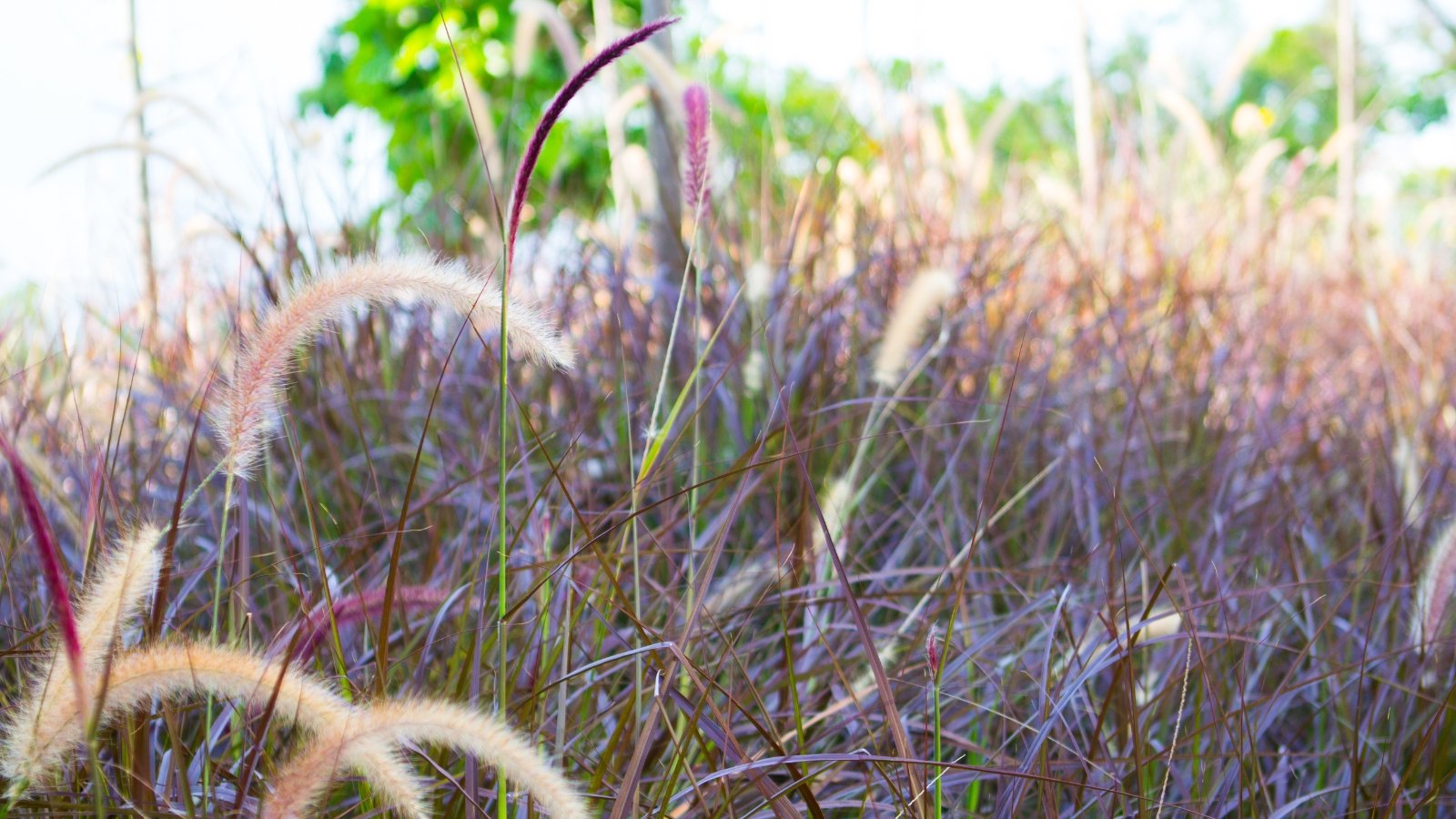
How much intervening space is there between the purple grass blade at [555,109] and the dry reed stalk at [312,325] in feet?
0.28

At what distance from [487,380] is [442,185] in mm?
1008

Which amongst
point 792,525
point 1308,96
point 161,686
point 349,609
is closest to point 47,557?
point 161,686

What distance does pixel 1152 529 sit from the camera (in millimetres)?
1810

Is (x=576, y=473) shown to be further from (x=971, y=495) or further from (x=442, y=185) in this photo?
(x=442, y=185)

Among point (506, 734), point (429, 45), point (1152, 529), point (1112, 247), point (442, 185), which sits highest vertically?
point (429, 45)

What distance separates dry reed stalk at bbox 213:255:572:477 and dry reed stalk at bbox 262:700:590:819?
24 centimetres

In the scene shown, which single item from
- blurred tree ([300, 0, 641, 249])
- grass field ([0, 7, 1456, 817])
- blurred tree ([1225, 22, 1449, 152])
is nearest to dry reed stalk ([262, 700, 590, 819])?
grass field ([0, 7, 1456, 817])

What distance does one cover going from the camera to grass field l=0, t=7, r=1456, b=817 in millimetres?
935

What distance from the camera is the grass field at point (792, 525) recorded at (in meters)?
0.94

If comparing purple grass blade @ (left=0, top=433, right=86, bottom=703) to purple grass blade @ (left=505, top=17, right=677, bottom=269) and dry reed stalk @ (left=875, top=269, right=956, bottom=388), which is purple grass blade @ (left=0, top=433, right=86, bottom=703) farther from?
dry reed stalk @ (left=875, top=269, right=956, bottom=388)

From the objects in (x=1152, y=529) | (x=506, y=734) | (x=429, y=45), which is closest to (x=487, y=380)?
(x=1152, y=529)

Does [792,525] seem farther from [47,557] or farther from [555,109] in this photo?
[47,557]

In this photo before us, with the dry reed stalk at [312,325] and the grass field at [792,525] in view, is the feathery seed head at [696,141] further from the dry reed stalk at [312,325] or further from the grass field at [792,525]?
the dry reed stalk at [312,325]

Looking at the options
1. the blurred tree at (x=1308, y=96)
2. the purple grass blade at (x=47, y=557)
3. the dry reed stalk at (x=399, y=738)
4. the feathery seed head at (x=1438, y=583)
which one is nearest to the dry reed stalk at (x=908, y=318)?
the feathery seed head at (x=1438, y=583)
